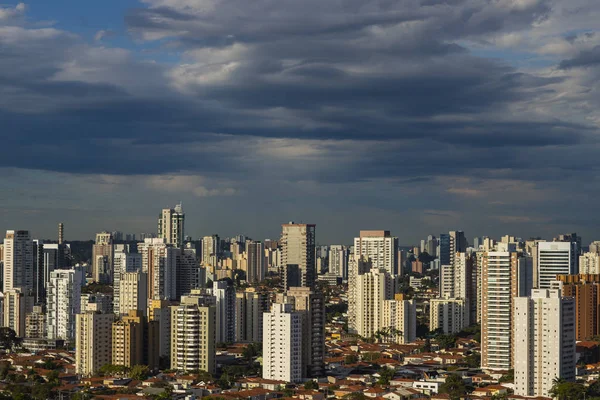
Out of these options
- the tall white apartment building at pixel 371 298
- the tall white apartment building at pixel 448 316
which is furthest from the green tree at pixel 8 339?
the tall white apartment building at pixel 448 316

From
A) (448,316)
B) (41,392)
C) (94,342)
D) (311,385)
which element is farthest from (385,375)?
(448,316)

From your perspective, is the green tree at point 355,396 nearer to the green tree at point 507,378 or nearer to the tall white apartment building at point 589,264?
the green tree at point 507,378

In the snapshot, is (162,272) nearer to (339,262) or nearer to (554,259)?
(554,259)

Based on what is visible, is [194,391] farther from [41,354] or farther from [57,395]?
[41,354]

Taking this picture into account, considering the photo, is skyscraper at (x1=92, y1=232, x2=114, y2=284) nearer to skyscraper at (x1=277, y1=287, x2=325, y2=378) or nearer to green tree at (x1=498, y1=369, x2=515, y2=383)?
skyscraper at (x1=277, y1=287, x2=325, y2=378)

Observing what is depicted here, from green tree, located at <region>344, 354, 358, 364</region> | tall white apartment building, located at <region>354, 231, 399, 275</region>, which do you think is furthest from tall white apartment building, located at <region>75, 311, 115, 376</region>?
tall white apartment building, located at <region>354, 231, 399, 275</region>

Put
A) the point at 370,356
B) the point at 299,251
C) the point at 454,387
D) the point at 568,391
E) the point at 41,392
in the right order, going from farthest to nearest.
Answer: the point at 299,251
the point at 370,356
the point at 454,387
the point at 41,392
the point at 568,391
